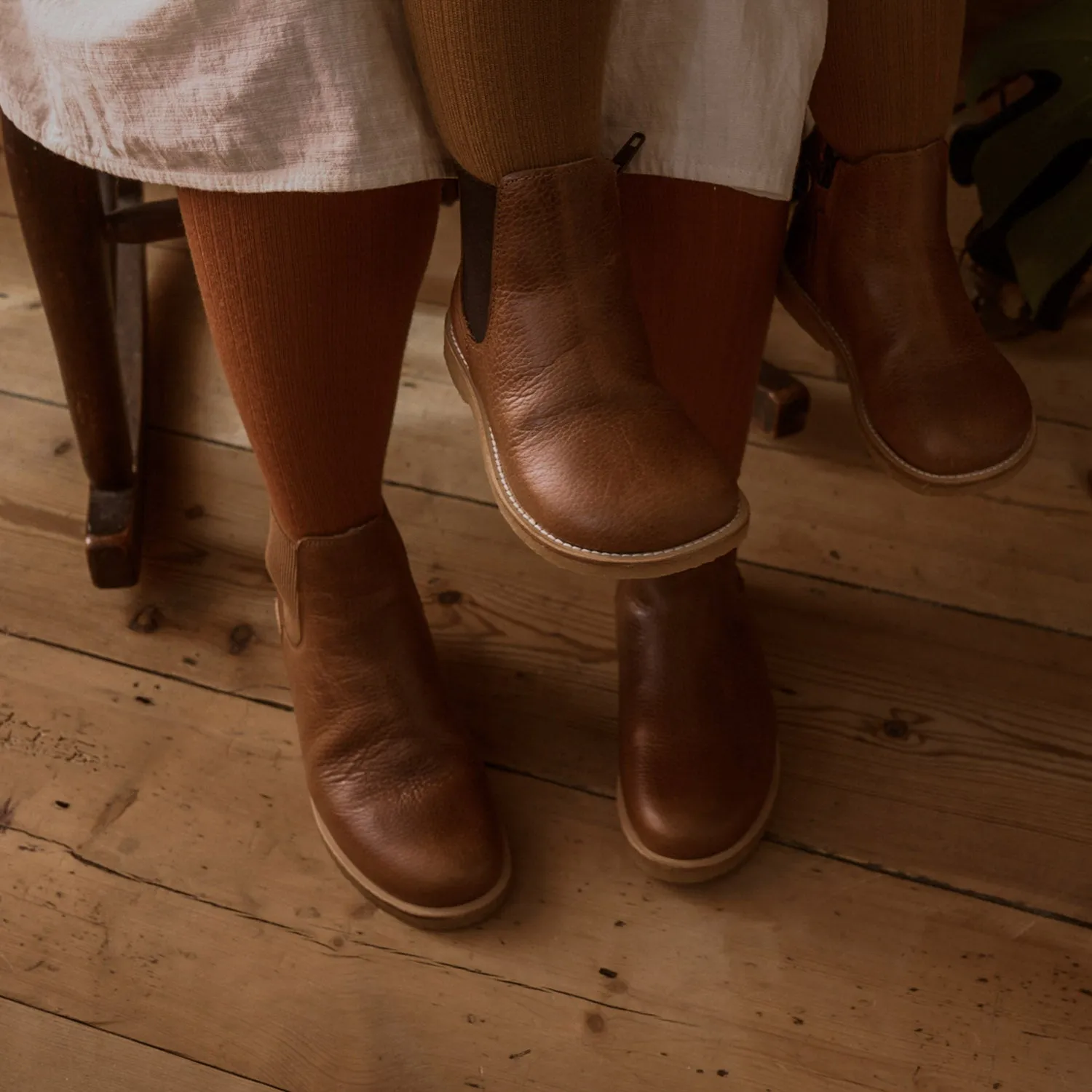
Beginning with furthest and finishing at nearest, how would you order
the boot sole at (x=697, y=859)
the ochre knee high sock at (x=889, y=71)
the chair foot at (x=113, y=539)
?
1. the chair foot at (x=113, y=539)
2. the boot sole at (x=697, y=859)
3. the ochre knee high sock at (x=889, y=71)

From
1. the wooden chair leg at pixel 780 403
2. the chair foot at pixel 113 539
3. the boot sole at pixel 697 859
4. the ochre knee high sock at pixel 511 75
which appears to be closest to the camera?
the ochre knee high sock at pixel 511 75

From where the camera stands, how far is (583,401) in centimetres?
56

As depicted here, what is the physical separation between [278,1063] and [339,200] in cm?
53

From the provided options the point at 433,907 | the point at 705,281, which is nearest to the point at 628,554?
the point at 705,281

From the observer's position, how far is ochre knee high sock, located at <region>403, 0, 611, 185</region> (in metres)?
0.49

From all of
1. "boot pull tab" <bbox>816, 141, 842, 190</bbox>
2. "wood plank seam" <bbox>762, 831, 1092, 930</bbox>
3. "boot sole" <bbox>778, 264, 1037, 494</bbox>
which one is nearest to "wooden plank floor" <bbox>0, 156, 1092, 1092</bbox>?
"wood plank seam" <bbox>762, 831, 1092, 930</bbox>

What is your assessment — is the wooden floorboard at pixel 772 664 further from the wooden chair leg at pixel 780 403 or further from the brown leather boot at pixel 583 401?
the brown leather boot at pixel 583 401

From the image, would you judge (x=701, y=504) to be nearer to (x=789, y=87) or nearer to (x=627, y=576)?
(x=627, y=576)

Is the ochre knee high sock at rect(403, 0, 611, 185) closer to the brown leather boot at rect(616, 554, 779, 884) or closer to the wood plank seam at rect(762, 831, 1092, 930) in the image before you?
the brown leather boot at rect(616, 554, 779, 884)

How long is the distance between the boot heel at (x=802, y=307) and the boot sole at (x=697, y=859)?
0.33m

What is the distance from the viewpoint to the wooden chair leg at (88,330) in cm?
79

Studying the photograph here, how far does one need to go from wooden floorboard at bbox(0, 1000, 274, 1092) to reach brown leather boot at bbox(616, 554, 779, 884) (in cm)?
30

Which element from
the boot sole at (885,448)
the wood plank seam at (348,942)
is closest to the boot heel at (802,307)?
the boot sole at (885,448)

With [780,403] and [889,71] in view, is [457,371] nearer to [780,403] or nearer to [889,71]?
[889,71]
